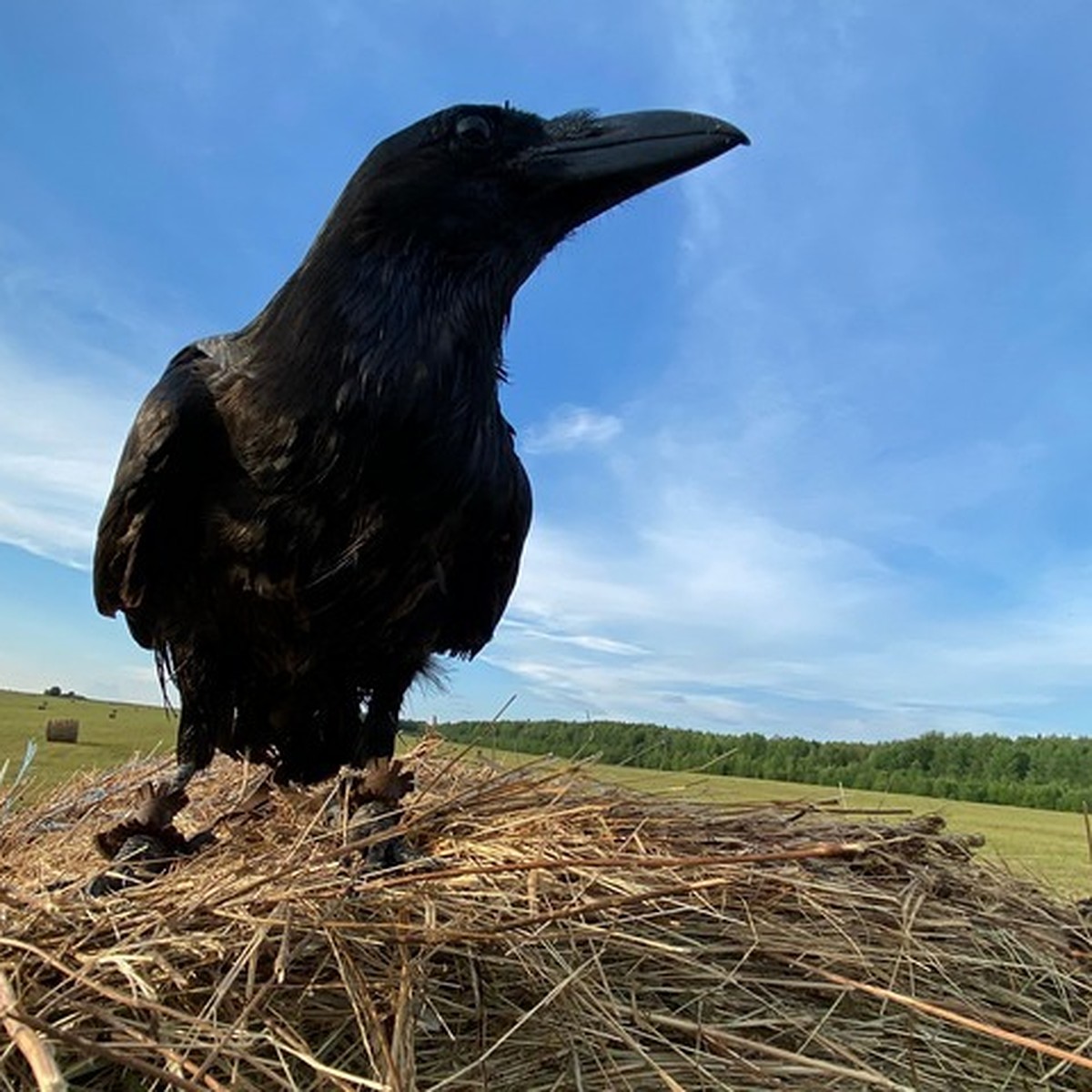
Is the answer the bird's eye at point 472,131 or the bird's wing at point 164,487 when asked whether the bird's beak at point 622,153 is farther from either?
the bird's wing at point 164,487

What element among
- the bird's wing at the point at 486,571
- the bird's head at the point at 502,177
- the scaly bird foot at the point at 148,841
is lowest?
the scaly bird foot at the point at 148,841

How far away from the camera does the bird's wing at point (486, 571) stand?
2.28 meters

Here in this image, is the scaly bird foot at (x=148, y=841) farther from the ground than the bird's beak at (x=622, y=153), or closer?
closer

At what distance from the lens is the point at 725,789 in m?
2.78

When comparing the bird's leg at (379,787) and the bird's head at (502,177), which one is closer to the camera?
the bird's leg at (379,787)

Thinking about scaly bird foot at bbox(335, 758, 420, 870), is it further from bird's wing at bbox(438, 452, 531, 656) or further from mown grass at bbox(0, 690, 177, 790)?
mown grass at bbox(0, 690, 177, 790)

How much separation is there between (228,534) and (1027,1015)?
173 cm

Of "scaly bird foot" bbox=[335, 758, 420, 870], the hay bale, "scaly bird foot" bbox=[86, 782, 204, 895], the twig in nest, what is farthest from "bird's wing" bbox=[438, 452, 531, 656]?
the hay bale

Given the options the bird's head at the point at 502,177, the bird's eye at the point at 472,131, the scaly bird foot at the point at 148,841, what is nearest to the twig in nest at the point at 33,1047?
the scaly bird foot at the point at 148,841

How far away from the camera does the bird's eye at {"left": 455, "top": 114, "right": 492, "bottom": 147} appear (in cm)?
205

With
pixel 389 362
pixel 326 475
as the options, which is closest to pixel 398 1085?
pixel 326 475

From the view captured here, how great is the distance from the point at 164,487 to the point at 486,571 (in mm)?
784

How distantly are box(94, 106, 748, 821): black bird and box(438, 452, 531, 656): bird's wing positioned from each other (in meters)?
0.02

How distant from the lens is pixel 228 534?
6.67 ft
